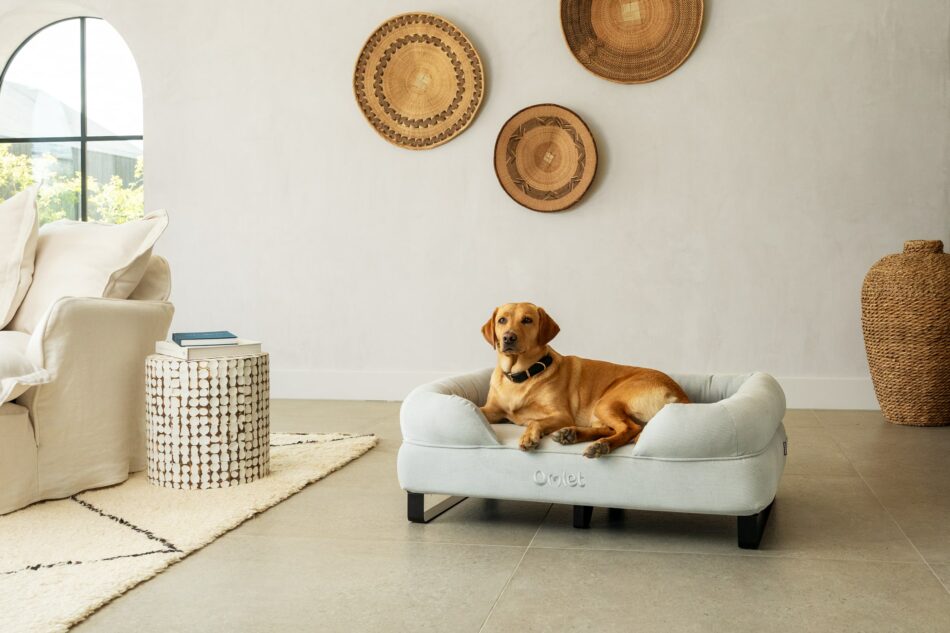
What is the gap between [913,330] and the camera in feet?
13.0

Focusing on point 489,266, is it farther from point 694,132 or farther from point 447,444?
point 447,444

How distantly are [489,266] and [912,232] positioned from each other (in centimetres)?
215

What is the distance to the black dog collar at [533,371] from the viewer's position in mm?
2605

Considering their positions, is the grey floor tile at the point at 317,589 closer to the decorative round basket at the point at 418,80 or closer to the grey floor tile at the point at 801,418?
the grey floor tile at the point at 801,418

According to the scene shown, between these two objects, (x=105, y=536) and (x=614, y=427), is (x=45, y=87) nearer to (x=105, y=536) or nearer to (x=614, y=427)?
(x=105, y=536)

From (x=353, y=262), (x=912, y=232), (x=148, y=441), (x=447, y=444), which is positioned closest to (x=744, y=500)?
(x=447, y=444)

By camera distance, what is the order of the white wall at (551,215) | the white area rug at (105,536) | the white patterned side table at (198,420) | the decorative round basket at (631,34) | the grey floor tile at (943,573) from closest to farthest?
the white area rug at (105,536) → the grey floor tile at (943,573) → the white patterned side table at (198,420) → the white wall at (551,215) → the decorative round basket at (631,34)

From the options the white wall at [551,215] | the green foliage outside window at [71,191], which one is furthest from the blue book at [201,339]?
the green foliage outside window at [71,191]

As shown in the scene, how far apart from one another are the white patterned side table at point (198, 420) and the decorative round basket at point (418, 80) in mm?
2400

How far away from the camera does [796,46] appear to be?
446cm

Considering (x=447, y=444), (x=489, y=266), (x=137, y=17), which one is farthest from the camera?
(x=137, y=17)

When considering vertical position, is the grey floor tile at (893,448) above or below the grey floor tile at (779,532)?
below

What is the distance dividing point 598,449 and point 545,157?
2759 mm

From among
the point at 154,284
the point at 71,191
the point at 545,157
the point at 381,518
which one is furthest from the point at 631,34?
the point at 71,191
